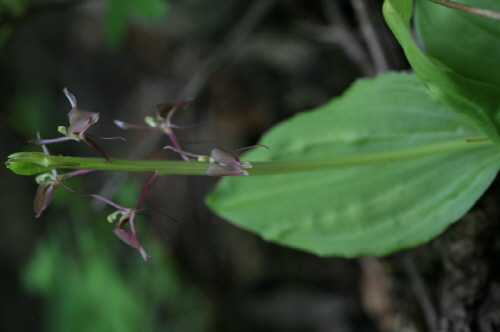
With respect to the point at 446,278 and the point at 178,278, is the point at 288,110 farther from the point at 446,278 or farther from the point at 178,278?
the point at 446,278

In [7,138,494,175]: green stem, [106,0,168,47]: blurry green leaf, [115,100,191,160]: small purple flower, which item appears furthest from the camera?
[106,0,168,47]: blurry green leaf

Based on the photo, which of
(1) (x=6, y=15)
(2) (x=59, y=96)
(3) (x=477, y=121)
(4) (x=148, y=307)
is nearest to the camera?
(3) (x=477, y=121)

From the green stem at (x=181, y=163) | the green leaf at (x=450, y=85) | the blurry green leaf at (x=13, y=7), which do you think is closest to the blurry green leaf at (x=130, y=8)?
the blurry green leaf at (x=13, y=7)

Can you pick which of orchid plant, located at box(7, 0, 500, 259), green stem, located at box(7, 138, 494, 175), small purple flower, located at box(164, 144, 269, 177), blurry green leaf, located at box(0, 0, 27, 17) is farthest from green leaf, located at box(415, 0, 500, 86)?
blurry green leaf, located at box(0, 0, 27, 17)

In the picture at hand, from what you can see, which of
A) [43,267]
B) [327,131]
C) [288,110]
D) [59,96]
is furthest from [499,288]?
[59,96]

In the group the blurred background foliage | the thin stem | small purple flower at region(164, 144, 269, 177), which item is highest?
the thin stem

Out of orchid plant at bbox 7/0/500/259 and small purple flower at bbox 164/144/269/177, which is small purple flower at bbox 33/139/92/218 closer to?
orchid plant at bbox 7/0/500/259

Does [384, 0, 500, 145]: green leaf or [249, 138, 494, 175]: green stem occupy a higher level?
[384, 0, 500, 145]: green leaf
